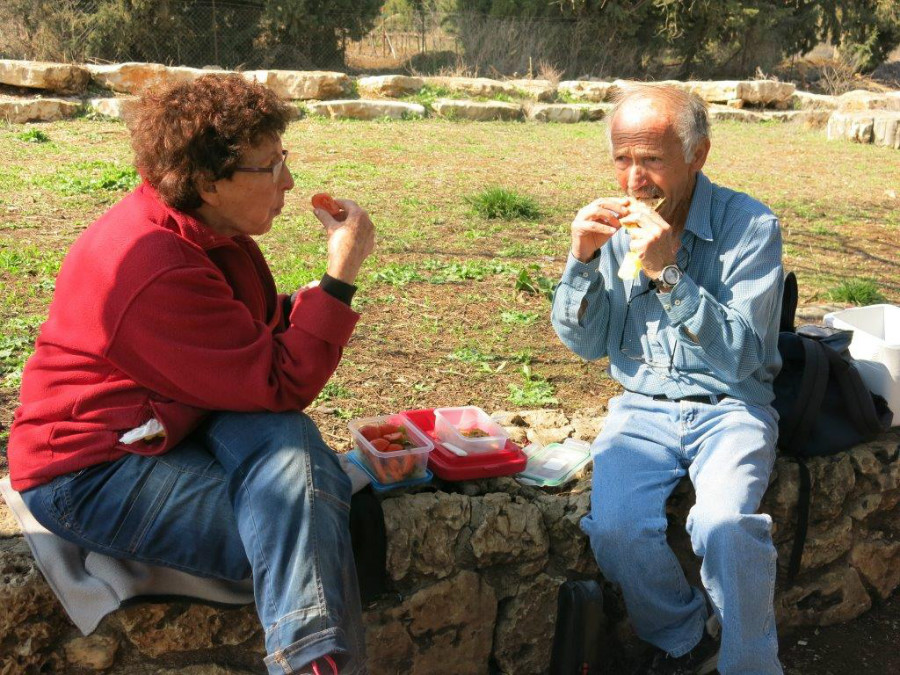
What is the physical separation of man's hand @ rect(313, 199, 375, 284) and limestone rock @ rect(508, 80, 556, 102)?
1355 centimetres

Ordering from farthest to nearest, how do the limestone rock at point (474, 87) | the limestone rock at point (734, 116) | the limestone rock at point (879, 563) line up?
the limestone rock at point (734, 116), the limestone rock at point (474, 87), the limestone rock at point (879, 563)

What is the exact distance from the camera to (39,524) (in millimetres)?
2158

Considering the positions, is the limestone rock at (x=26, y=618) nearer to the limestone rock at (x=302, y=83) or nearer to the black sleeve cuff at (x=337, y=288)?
the black sleeve cuff at (x=337, y=288)

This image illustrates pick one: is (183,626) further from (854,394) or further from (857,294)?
(857,294)

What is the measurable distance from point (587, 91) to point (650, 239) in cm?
1442

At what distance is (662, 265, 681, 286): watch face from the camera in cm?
250

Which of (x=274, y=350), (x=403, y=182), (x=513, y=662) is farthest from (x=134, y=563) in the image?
(x=403, y=182)

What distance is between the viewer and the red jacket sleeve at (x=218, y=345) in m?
2.02

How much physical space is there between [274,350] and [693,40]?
23.1 m

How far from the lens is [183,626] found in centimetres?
229

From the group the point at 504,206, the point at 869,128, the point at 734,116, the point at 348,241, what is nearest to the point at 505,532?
the point at 348,241

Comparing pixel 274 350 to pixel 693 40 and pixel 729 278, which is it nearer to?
pixel 729 278

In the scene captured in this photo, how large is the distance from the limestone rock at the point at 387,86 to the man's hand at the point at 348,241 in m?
12.3

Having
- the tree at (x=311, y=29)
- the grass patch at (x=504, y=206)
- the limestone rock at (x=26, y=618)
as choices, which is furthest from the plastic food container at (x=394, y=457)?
the tree at (x=311, y=29)
